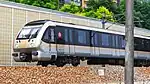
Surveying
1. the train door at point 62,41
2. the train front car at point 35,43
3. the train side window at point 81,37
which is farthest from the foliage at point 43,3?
the train front car at point 35,43

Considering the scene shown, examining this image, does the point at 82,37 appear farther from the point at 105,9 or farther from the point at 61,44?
the point at 105,9

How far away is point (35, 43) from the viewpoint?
23.1 metres

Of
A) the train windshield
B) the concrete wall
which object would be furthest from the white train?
the concrete wall

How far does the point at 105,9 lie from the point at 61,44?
52519mm

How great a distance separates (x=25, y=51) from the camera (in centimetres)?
2358

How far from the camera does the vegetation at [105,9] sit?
70.5 metres

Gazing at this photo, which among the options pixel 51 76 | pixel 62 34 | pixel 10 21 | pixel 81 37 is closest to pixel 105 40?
pixel 81 37

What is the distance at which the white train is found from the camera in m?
23.2

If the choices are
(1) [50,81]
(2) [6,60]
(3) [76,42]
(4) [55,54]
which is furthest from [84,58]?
(1) [50,81]

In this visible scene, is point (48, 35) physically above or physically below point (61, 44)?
above

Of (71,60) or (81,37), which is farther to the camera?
(81,37)

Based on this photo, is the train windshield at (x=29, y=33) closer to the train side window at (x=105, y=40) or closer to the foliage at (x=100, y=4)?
the train side window at (x=105, y=40)

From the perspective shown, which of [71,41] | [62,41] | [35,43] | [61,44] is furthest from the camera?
[71,41]

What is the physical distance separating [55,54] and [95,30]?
265 inches
